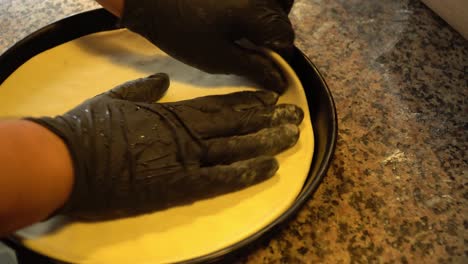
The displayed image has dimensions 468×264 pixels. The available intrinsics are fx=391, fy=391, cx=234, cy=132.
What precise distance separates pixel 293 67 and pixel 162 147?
1.18 ft

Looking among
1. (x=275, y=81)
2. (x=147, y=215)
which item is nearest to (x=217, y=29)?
(x=275, y=81)

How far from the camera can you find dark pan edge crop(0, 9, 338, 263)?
1.87 feet

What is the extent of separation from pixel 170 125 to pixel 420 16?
69 cm

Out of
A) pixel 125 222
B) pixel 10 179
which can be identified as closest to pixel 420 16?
pixel 125 222

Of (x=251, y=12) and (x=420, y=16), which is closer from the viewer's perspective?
(x=251, y=12)

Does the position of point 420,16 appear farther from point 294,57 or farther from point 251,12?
point 251,12

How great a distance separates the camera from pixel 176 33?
2.36 ft

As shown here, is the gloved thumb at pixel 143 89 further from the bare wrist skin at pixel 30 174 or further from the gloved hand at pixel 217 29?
the bare wrist skin at pixel 30 174

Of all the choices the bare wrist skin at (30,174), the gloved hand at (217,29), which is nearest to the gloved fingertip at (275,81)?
the gloved hand at (217,29)

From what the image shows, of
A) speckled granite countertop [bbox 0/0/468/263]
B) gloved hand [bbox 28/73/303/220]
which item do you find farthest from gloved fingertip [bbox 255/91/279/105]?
speckled granite countertop [bbox 0/0/468/263]

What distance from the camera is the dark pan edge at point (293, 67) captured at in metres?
0.57

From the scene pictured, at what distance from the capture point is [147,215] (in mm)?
631

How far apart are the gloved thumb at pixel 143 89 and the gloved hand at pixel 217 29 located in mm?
60

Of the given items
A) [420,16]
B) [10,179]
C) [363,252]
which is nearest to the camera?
[10,179]
